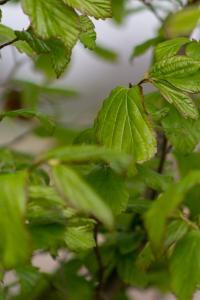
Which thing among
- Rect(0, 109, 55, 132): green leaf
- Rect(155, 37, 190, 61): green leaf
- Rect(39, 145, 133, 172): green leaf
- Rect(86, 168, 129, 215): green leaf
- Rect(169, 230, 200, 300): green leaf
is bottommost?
Rect(169, 230, 200, 300): green leaf

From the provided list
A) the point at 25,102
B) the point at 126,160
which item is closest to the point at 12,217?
the point at 126,160

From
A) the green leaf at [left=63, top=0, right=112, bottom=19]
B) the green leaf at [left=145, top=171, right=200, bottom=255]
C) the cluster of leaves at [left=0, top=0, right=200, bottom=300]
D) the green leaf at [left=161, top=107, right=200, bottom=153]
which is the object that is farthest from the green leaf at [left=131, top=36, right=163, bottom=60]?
the green leaf at [left=145, top=171, right=200, bottom=255]

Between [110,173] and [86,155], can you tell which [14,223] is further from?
[110,173]

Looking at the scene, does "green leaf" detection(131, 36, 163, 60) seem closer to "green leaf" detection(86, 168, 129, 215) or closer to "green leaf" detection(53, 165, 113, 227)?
"green leaf" detection(86, 168, 129, 215)

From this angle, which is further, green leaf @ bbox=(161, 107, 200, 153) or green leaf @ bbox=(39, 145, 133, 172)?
green leaf @ bbox=(161, 107, 200, 153)

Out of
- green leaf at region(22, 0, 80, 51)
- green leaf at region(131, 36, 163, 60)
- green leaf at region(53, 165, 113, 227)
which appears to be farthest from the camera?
green leaf at region(131, 36, 163, 60)

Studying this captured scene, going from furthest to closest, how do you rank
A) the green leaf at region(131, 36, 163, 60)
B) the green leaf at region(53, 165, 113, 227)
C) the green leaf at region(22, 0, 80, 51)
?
the green leaf at region(131, 36, 163, 60) < the green leaf at region(22, 0, 80, 51) < the green leaf at region(53, 165, 113, 227)

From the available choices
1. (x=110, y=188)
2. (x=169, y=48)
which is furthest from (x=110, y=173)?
(x=169, y=48)
